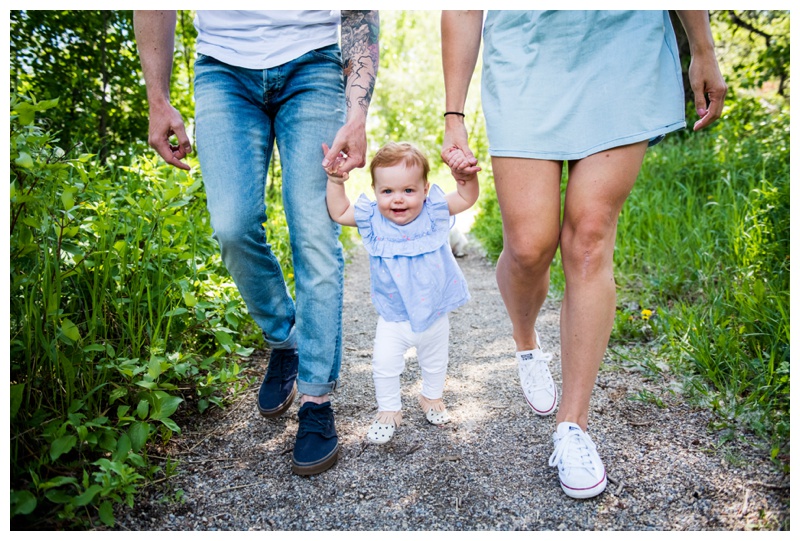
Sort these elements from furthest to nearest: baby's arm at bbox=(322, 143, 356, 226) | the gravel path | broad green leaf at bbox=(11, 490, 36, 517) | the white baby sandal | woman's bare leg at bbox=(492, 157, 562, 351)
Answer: the white baby sandal
baby's arm at bbox=(322, 143, 356, 226)
woman's bare leg at bbox=(492, 157, 562, 351)
the gravel path
broad green leaf at bbox=(11, 490, 36, 517)

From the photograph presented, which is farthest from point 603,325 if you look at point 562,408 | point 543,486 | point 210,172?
point 210,172

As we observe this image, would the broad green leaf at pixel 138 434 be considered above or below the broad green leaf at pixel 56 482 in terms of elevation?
below

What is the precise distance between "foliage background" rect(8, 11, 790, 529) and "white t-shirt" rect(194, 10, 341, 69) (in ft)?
1.88

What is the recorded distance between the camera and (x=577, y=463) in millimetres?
1779

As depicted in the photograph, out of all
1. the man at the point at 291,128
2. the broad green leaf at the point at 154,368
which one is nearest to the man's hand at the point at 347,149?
the man at the point at 291,128

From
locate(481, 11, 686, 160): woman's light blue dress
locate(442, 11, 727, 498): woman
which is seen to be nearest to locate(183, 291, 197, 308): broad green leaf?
locate(442, 11, 727, 498): woman

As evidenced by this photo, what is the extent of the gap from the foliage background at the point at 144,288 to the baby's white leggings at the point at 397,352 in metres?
0.55

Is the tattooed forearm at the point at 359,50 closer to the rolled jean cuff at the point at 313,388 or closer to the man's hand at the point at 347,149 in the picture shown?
the man's hand at the point at 347,149

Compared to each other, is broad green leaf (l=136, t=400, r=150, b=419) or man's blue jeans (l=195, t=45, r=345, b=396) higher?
man's blue jeans (l=195, t=45, r=345, b=396)

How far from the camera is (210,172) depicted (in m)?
2.03

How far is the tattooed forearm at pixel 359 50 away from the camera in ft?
6.90

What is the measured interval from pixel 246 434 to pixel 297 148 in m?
1.03

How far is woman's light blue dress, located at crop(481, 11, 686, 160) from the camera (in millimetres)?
1805

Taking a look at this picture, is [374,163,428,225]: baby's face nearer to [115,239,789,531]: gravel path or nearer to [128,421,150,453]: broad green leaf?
[115,239,789,531]: gravel path
